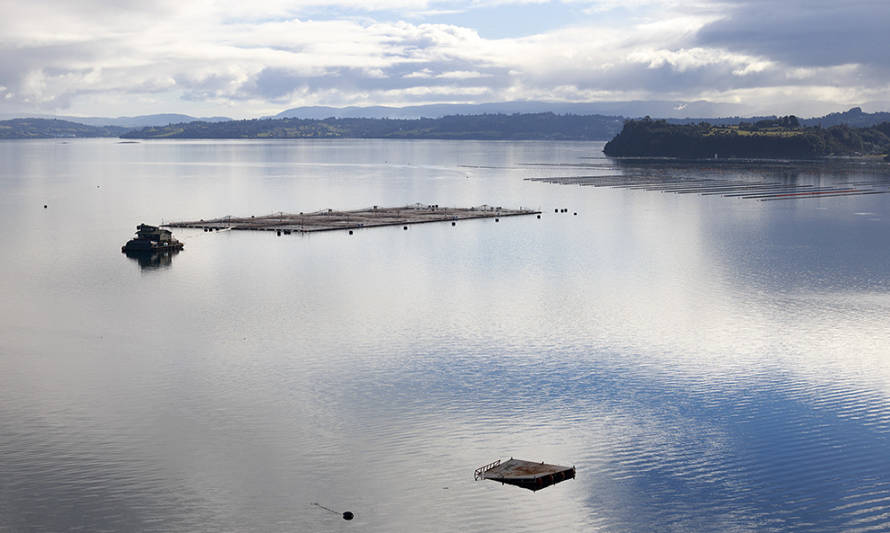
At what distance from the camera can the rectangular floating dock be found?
437ft

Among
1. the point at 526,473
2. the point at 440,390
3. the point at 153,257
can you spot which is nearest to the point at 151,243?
the point at 153,257

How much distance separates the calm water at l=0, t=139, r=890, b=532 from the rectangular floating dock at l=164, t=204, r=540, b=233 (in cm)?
2600

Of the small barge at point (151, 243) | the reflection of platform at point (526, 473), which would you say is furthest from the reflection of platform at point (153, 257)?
the reflection of platform at point (526, 473)

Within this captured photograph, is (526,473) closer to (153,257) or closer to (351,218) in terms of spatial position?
(153,257)

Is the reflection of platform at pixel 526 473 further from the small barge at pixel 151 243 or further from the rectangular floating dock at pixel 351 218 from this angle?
the rectangular floating dock at pixel 351 218

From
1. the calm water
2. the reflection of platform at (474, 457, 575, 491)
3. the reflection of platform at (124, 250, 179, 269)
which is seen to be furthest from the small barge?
the reflection of platform at (474, 457, 575, 491)

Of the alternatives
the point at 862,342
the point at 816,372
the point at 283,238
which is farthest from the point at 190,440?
the point at 283,238

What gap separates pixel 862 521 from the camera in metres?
37.8

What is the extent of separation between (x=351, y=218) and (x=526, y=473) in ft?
347

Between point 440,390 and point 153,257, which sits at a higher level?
point 153,257

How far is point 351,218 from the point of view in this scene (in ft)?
473

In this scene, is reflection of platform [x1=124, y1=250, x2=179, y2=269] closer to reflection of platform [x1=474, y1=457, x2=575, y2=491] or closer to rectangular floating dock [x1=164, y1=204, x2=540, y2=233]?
rectangular floating dock [x1=164, y1=204, x2=540, y2=233]

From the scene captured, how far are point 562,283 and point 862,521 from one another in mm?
52451

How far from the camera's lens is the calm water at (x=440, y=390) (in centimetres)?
3928
